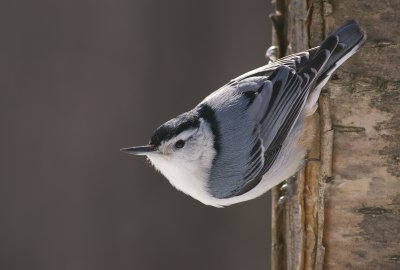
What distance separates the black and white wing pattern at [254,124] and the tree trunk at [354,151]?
0.35 feet

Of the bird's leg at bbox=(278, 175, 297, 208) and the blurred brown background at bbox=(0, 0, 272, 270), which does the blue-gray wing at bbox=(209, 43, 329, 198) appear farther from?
the blurred brown background at bbox=(0, 0, 272, 270)

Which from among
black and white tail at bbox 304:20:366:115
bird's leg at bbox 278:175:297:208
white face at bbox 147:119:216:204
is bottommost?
bird's leg at bbox 278:175:297:208

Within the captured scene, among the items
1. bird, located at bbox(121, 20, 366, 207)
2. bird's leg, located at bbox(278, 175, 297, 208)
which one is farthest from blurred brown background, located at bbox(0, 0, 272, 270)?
bird, located at bbox(121, 20, 366, 207)

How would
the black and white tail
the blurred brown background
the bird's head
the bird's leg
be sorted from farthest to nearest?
the blurred brown background → the bird's leg → the bird's head → the black and white tail

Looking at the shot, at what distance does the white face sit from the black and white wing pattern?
0.03m

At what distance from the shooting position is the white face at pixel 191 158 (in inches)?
94.3

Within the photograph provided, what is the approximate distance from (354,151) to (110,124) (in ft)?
7.90

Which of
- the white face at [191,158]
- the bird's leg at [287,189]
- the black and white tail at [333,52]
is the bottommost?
the bird's leg at [287,189]

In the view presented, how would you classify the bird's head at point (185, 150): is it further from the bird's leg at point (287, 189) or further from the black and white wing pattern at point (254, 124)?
the bird's leg at point (287, 189)

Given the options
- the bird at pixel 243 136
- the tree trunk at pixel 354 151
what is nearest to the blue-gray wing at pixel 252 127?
the bird at pixel 243 136

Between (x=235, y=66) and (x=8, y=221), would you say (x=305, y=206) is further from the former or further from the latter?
(x=8, y=221)

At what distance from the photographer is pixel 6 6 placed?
4.36 meters

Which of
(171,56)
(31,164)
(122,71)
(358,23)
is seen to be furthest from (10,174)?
(358,23)

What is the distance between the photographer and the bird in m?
2.37
